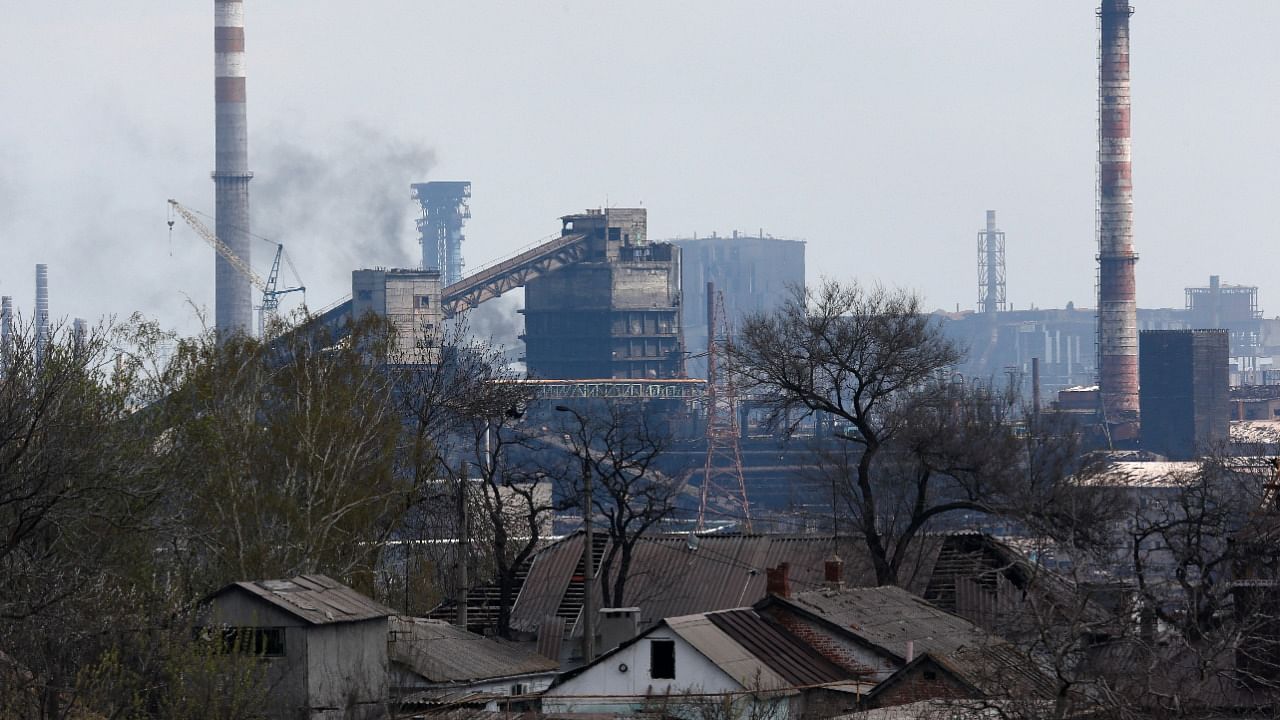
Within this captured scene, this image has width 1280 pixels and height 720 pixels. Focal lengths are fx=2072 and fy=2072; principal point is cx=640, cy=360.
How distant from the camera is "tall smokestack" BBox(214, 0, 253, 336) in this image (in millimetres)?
140000

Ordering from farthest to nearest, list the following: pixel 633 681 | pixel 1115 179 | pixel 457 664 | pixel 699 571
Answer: pixel 1115 179 < pixel 699 571 < pixel 457 664 < pixel 633 681

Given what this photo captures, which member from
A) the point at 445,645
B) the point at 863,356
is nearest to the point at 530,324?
the point at 863,356

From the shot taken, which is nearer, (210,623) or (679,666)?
(210,623)

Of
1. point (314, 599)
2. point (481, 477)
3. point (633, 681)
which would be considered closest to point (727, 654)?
point (633, 681)

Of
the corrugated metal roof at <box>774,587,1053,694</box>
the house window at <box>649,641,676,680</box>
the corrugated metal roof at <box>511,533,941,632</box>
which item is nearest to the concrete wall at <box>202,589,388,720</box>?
the house window at <box>649,641,676,680</box>

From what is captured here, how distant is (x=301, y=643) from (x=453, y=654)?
17.0 ft

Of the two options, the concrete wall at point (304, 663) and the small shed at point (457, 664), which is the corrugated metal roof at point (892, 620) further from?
the concrete wall at point (304, 663)

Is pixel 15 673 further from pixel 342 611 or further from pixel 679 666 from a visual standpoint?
pixel 679 666

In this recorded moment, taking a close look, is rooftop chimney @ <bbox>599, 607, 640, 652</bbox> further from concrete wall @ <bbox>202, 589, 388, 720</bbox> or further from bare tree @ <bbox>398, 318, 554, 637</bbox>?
concrete wall @ <bbox>202, 589, 388, 720</bbox>

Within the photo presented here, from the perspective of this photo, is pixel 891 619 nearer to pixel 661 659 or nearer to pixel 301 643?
pixel 661 659

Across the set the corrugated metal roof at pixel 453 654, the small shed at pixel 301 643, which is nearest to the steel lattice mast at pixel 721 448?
the corrugated metal roof at pixel 453 654

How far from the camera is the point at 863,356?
120 feet

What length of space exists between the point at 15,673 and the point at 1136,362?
426ft

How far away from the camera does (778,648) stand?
2452 centimetres
